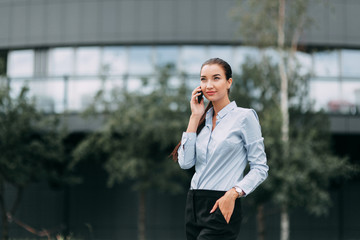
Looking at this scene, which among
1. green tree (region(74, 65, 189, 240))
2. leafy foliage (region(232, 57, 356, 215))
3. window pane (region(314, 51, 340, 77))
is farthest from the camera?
window pane (region(314, 51, 340, 77))

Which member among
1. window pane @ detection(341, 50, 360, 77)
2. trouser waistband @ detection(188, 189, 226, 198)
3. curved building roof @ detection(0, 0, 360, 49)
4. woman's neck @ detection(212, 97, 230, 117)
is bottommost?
trouser waistband @ detection(188, 189, 226, 198)

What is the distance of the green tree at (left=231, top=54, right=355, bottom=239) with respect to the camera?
13.9 metres

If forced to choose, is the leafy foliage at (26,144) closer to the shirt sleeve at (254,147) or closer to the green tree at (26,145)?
the green tree at (26,145)

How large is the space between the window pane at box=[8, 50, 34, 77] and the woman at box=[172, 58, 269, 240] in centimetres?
1880

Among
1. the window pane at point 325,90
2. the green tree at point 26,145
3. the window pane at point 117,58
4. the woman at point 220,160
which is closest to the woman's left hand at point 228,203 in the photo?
the woman at point 220,160

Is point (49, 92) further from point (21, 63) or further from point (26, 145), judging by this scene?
point (26, 145)

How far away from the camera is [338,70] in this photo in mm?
19625

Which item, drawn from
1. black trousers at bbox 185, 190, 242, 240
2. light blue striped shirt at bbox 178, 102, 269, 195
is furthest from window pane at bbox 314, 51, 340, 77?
black trousers at bbox 185, 190, 242, 240

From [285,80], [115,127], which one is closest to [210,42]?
[285,80]

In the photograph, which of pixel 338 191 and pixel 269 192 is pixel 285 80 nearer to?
pixel 269 192

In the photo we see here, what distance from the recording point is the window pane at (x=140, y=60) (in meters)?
19.7

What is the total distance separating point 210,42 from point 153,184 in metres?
6.55

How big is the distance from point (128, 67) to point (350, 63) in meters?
8.60

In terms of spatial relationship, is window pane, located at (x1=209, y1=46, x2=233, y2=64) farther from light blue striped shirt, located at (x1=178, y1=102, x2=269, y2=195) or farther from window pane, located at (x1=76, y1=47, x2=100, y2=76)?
light blue striped shirt, located at (x1=178, y1=102, x2=269, y2=195)
